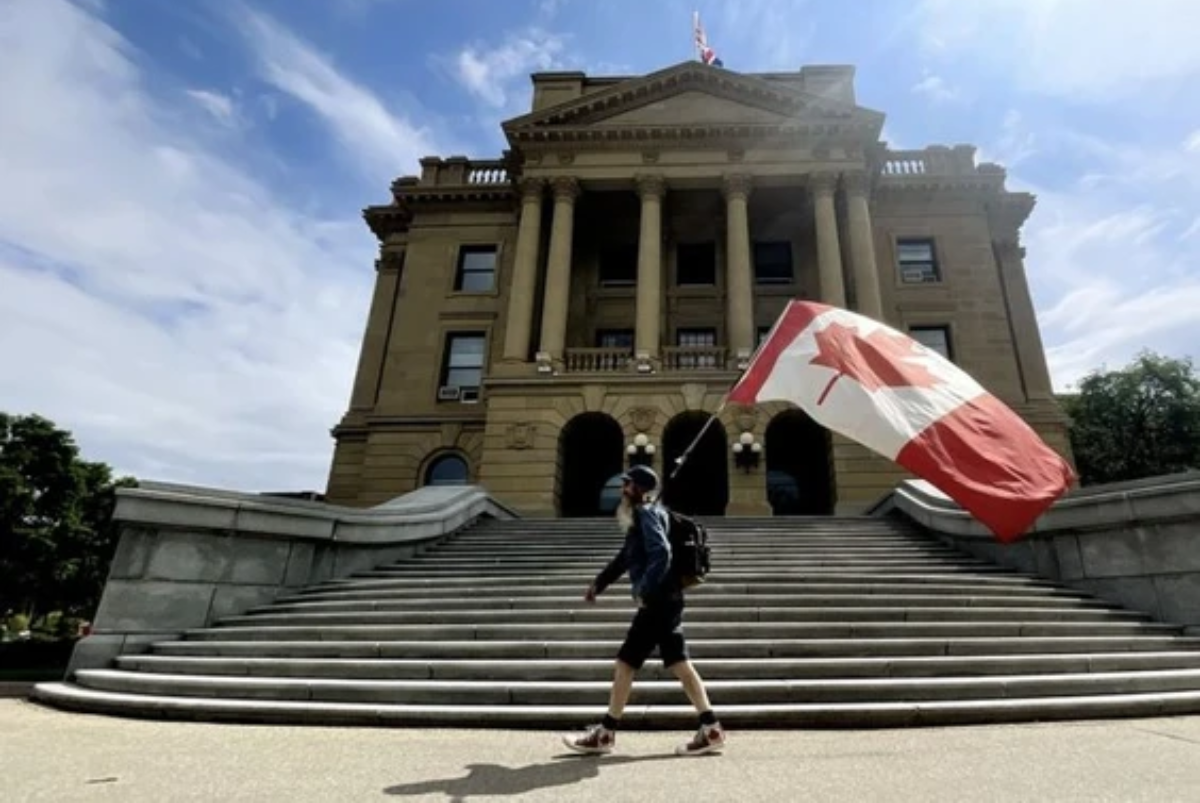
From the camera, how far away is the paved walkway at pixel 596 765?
11.7ft

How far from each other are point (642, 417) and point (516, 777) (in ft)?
51.5

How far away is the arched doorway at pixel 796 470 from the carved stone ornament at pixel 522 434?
306 inches

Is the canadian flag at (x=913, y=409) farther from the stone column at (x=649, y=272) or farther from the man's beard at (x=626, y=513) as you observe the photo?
the stone column at (x=649, y=272)

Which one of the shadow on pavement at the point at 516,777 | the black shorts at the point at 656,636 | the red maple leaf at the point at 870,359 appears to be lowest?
the shadow on pavement at the point at 516,777

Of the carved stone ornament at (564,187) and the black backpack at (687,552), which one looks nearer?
the black backpack at (687,552)

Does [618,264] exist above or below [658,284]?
above

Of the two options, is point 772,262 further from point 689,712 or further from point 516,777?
point 516,777

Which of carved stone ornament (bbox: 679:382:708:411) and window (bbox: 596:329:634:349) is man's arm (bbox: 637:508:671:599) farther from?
window (bbox: 596:329:634:349)

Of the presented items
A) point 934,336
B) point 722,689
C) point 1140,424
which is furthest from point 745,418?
point 1140,424

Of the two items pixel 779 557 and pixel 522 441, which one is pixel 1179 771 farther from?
pixel 522 441

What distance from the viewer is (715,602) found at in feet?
26.1

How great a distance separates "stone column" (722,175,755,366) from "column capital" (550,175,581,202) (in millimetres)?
5618

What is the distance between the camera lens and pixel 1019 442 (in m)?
5.59

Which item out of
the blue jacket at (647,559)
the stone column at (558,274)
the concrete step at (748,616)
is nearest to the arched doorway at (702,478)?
the stone column at (558,274)
